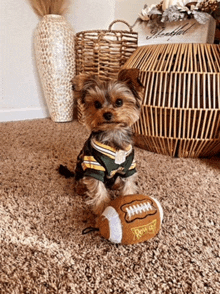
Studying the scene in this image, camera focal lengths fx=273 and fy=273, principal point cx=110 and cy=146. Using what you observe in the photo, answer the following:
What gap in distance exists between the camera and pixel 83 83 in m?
1.30

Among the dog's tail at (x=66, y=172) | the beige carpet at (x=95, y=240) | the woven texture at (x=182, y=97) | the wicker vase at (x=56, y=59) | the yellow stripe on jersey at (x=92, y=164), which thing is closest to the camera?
the beige carpet at (x=95, y=240)

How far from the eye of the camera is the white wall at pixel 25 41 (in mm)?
2557

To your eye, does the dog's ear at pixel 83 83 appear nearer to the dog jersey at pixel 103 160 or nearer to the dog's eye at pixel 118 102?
the dog's eye at pixel 118 102

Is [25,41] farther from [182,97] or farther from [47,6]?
[182,97]

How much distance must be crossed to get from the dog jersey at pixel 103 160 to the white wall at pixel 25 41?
5.81 feet

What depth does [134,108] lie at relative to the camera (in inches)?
53.2

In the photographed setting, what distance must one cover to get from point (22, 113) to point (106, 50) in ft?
3.65

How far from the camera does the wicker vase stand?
2502 mm

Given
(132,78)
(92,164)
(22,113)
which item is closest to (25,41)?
(22,113)

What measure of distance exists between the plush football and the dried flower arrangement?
68.6 inches

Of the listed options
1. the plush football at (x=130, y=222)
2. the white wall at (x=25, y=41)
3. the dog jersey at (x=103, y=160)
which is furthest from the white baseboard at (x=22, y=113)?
the plush football at (x=130, y=222)

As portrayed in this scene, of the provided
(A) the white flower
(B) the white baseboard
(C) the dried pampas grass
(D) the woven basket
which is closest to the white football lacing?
(D) the woven basket

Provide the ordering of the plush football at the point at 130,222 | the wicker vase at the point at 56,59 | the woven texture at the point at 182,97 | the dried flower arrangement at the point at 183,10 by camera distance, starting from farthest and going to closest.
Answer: the wicker vase at the point at 56,59 < the dried flower arrangement at the point at 183,10 < the woven texture at the point at 182,97 < the plush football at the point at 130,222

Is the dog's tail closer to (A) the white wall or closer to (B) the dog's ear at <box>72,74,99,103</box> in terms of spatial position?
(B) the dog's ear at <box>72,74,99,103</box>
